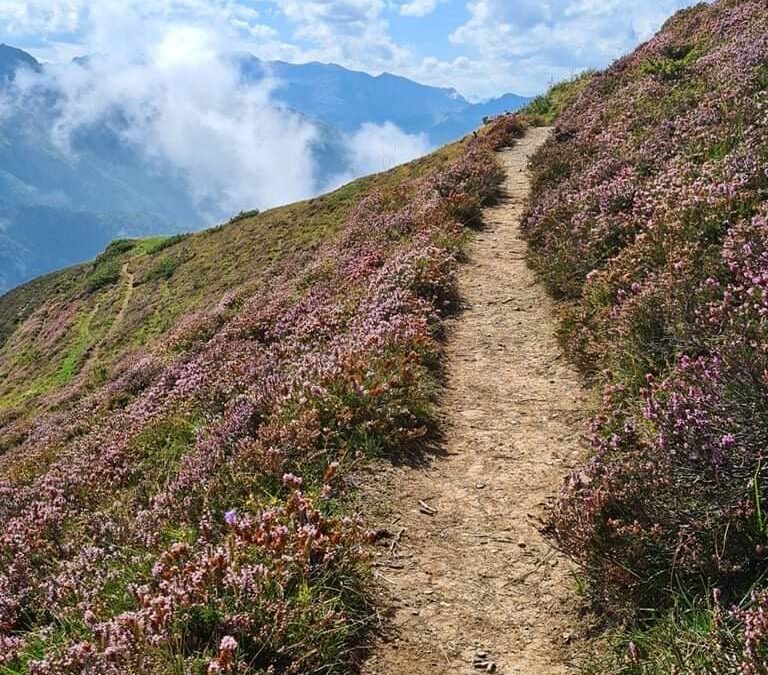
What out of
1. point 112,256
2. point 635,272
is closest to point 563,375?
point 635,272

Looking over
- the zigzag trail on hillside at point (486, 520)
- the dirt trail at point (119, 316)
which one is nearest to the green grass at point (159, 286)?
the dirt trail at point (119, 316)

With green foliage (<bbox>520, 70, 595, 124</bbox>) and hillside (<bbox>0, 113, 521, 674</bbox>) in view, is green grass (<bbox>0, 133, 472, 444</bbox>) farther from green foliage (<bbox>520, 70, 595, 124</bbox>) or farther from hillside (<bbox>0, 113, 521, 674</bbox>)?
hillside (<bbox>0, 113, 521, 674</bbox>)

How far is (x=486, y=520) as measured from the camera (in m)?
6.19

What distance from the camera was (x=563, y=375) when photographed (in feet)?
30.0

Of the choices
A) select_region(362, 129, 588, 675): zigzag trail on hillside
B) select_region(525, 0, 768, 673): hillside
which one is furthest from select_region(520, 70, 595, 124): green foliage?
select_region(362, 129, 588, 675): zigzag trail on hillside

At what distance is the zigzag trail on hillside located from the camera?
4699mm

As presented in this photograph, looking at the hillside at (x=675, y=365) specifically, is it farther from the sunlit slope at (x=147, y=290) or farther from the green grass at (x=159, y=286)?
the sunlit slope at (x=147, y=290)

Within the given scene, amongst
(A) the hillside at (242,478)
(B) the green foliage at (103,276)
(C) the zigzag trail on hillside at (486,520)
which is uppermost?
(B) the green foliage at (103,276)

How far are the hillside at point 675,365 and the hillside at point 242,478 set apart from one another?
1.89 m

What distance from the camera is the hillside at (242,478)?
4242mm

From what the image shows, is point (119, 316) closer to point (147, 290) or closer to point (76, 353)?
point (147, 290)

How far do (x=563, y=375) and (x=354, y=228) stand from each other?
13186mm

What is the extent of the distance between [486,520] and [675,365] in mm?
2231

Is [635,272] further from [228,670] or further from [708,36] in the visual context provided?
[708,36]
